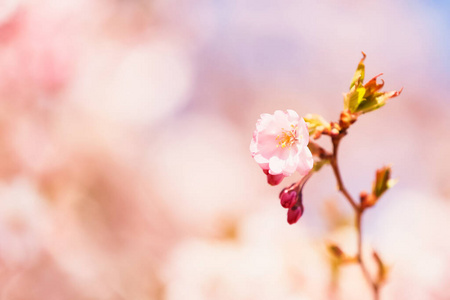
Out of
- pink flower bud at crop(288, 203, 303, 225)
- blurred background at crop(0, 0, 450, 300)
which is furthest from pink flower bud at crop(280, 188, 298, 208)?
blurred background at crop(0, 0, 450, 300)

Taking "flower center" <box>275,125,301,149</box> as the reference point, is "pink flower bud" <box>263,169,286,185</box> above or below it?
below

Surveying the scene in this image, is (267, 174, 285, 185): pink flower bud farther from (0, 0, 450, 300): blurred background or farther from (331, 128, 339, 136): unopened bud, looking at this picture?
(0, 0, 450, 300): blurred background

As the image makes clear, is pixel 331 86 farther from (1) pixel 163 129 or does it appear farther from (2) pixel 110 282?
(2) pixel 110 282

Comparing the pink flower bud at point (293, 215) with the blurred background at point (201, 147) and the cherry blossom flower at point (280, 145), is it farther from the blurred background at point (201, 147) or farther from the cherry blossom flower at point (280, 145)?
the blurred background at point (201, 147)

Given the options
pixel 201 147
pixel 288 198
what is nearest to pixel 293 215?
pixel 288 198

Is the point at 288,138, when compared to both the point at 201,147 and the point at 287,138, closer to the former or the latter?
the point at 287,138

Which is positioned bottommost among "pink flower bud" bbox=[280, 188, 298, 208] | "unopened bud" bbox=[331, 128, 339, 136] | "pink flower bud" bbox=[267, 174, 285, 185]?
"pink flower bud" bbox=[280, 188, 298, 208]
